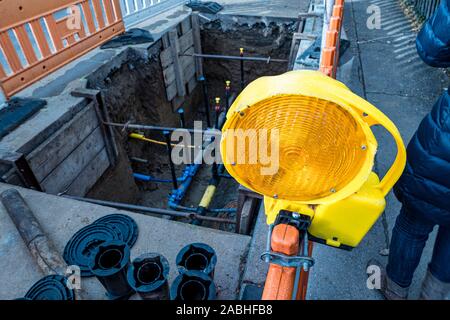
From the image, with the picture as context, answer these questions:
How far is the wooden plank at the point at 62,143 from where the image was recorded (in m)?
3.61

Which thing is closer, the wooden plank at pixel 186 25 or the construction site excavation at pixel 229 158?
the construction site excavation at pixel 229 158

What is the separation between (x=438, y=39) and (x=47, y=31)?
4905 millimetres

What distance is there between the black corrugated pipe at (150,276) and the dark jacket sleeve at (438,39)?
5.86 ft

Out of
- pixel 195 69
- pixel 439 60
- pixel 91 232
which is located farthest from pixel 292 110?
pixel 195 69

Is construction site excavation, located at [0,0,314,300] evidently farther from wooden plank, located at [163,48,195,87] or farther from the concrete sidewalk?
the concrete sidewalk

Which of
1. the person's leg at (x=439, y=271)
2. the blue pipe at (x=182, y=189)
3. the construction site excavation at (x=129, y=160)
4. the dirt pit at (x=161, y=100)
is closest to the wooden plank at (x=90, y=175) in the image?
the construction site excavation at (x=129, y=160)

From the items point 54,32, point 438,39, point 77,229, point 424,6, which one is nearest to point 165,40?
point 54,32

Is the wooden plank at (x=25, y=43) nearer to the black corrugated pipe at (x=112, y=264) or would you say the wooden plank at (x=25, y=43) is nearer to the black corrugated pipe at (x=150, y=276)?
the black corrugated pipe at (x=112, y=264)

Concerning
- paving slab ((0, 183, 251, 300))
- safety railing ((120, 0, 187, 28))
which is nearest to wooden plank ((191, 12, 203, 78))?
safety railing ((120, 0, 187, 28))

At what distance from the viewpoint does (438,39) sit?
1.56m

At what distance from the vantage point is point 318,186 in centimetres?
130

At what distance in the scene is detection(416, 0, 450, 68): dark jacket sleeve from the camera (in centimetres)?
150

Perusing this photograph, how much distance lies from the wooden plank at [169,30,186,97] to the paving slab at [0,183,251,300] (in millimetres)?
4125

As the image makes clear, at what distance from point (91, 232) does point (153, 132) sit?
3770mm
